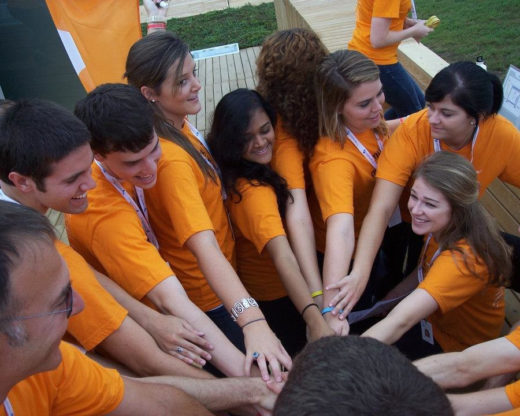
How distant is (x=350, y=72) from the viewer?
268 centimetres

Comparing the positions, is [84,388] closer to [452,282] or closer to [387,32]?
[452,282]

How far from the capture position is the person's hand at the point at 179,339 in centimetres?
191

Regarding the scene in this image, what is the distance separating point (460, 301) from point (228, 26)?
9758mm

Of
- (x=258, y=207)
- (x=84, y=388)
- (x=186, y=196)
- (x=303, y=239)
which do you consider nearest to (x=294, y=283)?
(x=303, y=239)

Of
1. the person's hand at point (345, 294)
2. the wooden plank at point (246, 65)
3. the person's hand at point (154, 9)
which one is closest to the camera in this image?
the person's hand at point (345, 294)

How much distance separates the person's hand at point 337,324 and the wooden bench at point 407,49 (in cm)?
129

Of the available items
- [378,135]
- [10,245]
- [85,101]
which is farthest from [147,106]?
[378,135]

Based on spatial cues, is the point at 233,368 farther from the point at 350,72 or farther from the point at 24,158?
the point at 350,72

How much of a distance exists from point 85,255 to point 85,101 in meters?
0.67

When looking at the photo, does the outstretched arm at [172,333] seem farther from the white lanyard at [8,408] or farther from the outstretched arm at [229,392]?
the white lanyard at [8,408]

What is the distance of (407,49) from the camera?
5.01 metres

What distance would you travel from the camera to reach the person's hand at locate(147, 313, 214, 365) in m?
1.91

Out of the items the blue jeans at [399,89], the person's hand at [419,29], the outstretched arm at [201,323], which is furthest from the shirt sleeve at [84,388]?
the person's hand at [419,29]

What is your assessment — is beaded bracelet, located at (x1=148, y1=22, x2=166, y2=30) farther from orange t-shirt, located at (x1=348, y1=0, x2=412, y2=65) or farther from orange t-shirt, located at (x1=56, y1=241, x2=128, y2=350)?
orange t-shirt, located at (x1=56, y1=241, x2=128, y2=350)
